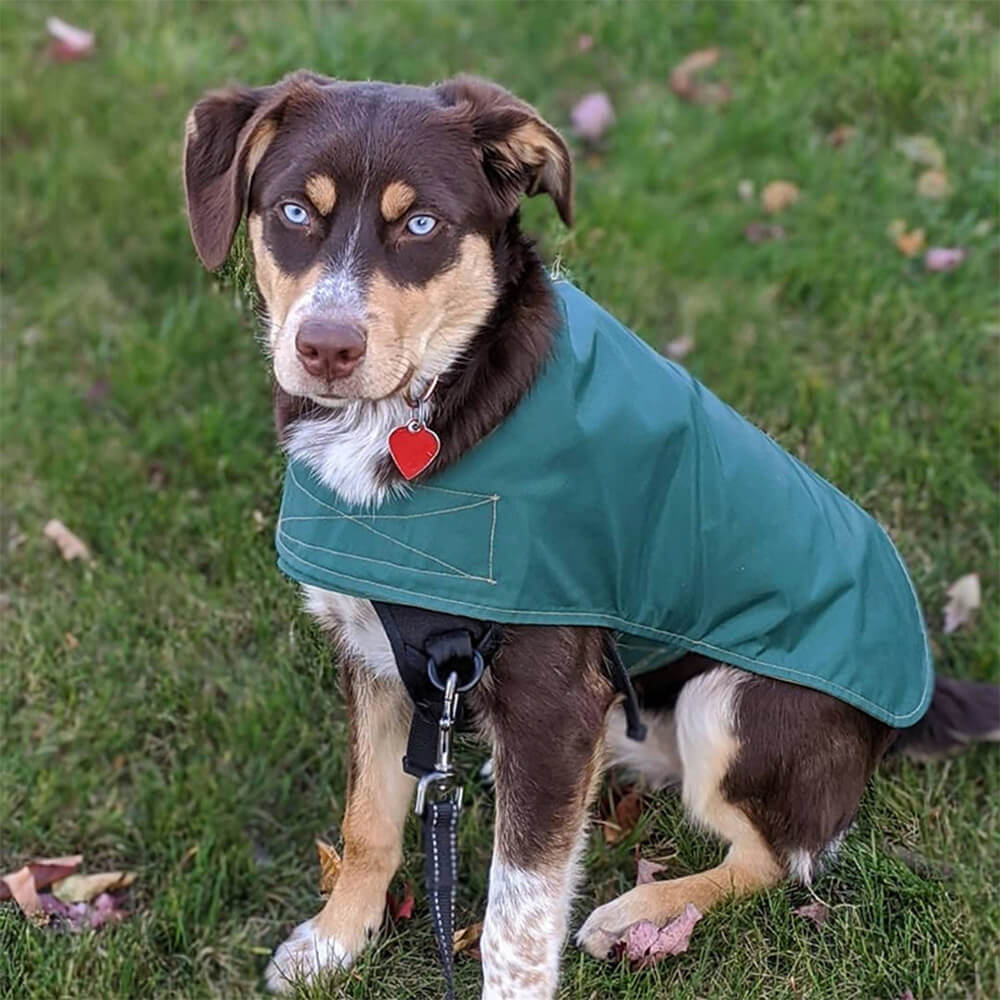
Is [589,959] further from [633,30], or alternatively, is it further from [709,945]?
[633,30]

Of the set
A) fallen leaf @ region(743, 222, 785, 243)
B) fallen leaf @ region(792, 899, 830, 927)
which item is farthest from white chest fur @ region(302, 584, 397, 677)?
fallen leaf @ region(743, 222, 785, 243)

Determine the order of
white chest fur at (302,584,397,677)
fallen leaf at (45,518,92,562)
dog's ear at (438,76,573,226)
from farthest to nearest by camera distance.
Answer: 1. fallen leaf at (45,518,92,562)
2. white chest fur at (302,584,397,677)
3. dog's ear at (438,76,573,226)

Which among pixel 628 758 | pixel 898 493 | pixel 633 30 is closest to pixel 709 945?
pixel 628 758

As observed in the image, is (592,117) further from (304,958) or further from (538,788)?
(304,958)

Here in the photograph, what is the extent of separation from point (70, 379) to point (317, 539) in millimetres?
2534

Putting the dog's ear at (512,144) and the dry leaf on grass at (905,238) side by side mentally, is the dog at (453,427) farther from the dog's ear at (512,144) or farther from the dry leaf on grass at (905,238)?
the dry leaf on grass at (905,238)

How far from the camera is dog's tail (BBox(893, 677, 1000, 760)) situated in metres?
3.59

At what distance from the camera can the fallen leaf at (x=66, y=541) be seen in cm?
439

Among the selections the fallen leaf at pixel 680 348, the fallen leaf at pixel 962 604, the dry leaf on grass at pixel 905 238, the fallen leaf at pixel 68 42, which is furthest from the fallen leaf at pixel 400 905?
the fallen leaf at pixel 68 42

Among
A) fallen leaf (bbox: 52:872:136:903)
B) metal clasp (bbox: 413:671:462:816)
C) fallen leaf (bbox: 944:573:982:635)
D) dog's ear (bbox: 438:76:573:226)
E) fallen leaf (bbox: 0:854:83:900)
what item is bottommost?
fallen leaf (bbox: 52:872:136:903)

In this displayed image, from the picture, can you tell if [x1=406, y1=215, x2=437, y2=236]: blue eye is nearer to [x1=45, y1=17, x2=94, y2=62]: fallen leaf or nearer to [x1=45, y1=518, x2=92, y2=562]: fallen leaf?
Answer: [x1=45, y1=518, x2=92, y2=562]: fallen leaf

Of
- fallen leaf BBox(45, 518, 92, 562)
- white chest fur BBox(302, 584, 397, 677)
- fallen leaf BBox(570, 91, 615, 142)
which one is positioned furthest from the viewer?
fallen leaf BBox(570, 91, 615, 142)

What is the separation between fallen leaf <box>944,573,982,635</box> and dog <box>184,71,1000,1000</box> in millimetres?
1004

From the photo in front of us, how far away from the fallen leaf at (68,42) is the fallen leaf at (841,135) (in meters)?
3.26
